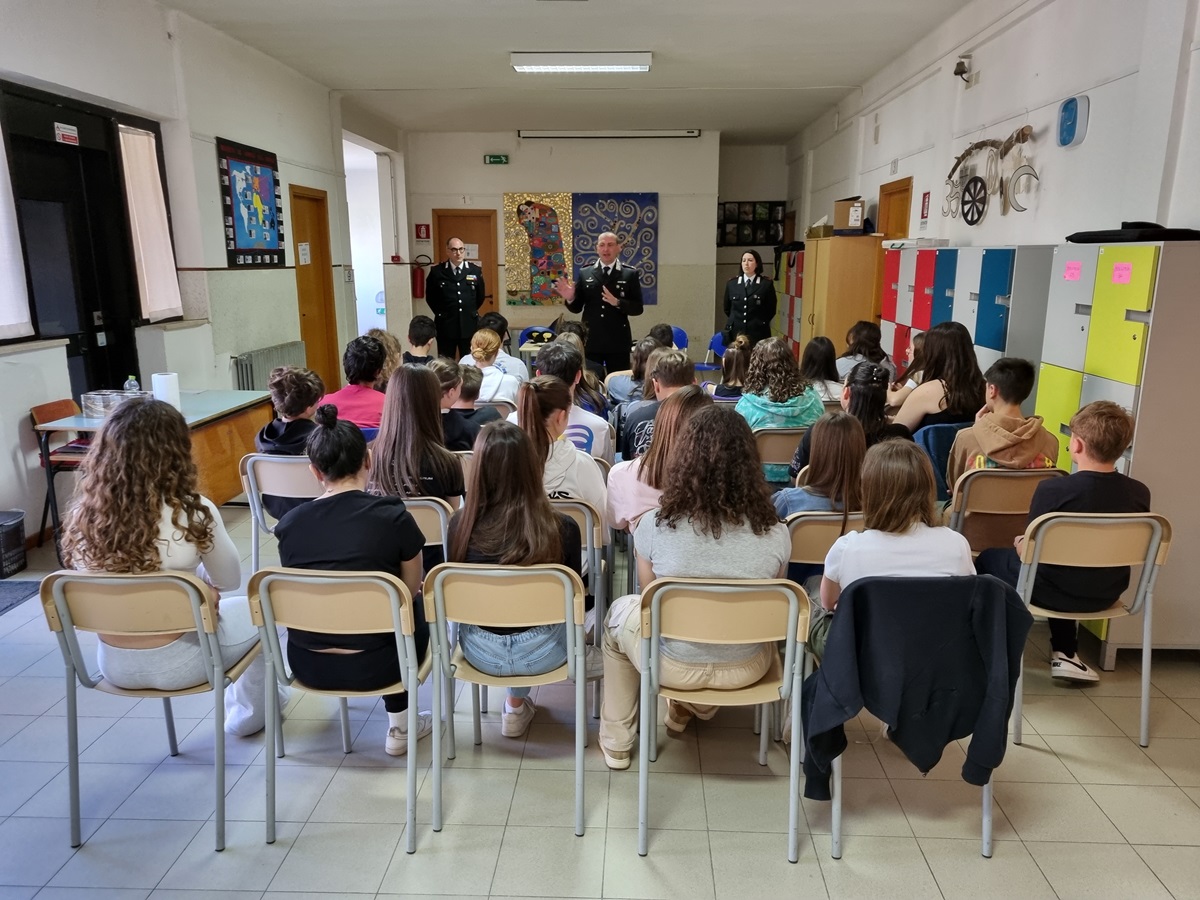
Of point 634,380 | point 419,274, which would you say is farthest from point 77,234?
point 419,274

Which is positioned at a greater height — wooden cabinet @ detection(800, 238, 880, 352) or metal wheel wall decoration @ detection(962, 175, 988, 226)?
metal wheel wall decoration @ detection(962, 175, 988, 226)

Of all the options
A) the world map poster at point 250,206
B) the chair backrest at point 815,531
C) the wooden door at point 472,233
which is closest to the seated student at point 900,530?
the chair backrest at point 815,531

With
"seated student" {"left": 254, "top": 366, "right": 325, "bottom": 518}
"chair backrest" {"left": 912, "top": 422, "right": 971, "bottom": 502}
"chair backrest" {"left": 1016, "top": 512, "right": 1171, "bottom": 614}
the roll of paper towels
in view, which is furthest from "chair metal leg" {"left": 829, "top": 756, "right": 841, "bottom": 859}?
the roll of paper towels

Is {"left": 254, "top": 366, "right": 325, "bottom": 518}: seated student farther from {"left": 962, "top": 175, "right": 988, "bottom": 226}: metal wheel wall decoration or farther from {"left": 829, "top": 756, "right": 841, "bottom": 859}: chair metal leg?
{"left": 962, "top": 175, "right": 988, "bottom": 226}: metal wheel wall decoration

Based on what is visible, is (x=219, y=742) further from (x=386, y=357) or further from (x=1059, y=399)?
(x=1059, y=399)

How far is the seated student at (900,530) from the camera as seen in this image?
6.82 feet

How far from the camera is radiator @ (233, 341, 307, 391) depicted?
641 cm

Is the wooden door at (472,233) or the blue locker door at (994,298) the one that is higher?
the wooden door at (472,233)

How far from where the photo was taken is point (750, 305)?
27.0 ft

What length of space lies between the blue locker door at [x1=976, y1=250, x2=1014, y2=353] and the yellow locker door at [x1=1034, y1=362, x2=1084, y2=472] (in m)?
0.87

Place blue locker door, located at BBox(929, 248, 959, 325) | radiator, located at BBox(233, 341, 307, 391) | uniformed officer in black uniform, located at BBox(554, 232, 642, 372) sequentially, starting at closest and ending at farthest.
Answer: blue locker door, located at BBox(929, 248, 959, 325)
radiator, located at BBox(233, 341, 307, 391)
uniformed officer in black uniform, located at BBox(554, 232, 642, 372)

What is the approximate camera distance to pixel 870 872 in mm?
2100

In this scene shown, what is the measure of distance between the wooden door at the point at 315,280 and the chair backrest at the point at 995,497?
6481mm

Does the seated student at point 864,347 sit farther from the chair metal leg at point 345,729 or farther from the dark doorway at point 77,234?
the dark doorway at point 77,234
